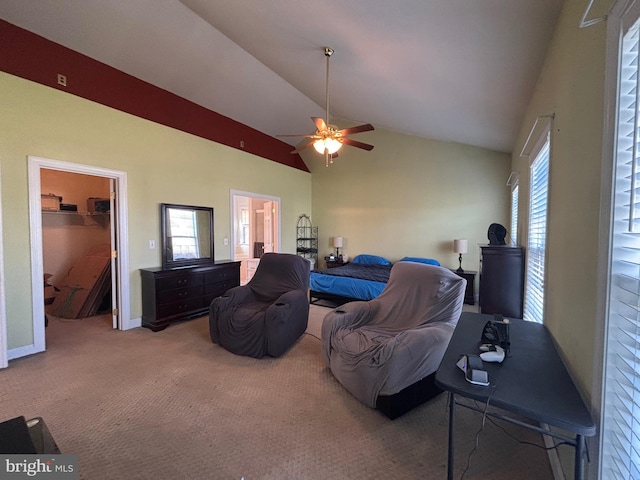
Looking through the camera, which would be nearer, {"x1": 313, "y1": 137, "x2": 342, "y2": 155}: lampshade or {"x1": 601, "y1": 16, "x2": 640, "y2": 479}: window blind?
{"x1": 601, "y1": 16, "x2": 640, "y2": 479}: window blind

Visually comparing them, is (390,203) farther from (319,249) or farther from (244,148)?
(244,148)

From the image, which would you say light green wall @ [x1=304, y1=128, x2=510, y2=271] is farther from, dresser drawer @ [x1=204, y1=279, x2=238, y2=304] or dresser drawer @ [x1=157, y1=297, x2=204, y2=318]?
dresser drawer @ [x1=157, y1=297, x2=204, y2=318]

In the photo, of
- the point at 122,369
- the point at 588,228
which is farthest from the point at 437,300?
the point at 122,369

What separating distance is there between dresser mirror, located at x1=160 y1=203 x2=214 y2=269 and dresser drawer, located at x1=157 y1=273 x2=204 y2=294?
303mm

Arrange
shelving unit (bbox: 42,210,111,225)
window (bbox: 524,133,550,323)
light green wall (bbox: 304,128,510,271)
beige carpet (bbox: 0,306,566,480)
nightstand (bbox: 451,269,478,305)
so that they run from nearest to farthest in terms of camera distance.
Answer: beige carpet (bbox: 0,306,566,480), window (bbox: 524,133,550,323), shelving unit (bbox: 42,210,111,225), nightstand (bbox: 451,269,478,305), light green wall (bbox: 304,128,510,271)

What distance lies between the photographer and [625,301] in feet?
3.01

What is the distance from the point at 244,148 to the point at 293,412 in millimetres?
4772

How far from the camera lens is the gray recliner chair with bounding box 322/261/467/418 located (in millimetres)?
2082

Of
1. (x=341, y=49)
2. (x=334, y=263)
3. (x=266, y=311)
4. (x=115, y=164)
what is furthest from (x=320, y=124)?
(x=334, y=263)

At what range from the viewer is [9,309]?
115 inches

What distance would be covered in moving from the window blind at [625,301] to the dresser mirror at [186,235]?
458 cm

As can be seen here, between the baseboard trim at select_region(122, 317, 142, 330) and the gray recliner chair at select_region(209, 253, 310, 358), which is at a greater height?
the gray recliner chair at select_region(209, 253, 310, 358)

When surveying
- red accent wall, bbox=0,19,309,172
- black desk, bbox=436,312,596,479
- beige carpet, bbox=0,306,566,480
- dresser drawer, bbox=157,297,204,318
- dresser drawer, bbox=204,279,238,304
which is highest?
red accent wall, bbox=0,19,309,172

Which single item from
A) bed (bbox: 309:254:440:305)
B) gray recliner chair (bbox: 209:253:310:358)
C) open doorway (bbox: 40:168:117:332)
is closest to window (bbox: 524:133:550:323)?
bed (bbox: 309:254:440:305)
